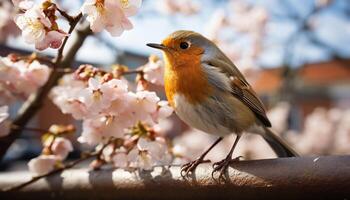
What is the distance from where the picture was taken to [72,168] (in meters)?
1.25

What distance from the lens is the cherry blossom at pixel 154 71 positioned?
122 cm

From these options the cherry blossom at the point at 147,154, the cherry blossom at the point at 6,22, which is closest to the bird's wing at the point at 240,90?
the cherry blossom at the point at 147,154

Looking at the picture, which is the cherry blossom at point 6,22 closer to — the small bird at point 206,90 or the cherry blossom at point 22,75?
the cherry blossom at point 22,75

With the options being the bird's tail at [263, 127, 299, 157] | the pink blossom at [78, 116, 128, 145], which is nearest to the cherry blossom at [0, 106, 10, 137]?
the pink blossom at [78, 116, 128, 145]

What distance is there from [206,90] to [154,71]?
5.9 inches

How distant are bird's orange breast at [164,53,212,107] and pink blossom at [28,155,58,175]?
14.5 inches

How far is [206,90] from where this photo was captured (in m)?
1.24

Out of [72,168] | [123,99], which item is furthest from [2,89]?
[123,99]

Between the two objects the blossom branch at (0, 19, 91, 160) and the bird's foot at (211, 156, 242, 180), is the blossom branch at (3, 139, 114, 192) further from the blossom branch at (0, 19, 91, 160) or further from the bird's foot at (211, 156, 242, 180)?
the bird's foot at (211, 156, 242, 180)

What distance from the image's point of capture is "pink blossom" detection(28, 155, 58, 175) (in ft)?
4.07

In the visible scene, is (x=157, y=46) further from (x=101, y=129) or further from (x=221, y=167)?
(x=221, y=167)

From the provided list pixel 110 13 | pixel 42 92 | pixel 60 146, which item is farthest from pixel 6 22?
pixel 110 13

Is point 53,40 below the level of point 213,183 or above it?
above

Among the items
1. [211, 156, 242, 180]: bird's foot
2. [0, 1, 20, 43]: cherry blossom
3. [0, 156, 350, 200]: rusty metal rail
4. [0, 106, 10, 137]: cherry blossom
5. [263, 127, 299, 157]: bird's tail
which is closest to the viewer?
[0, 156, 350, 200]: rusty metal rail
